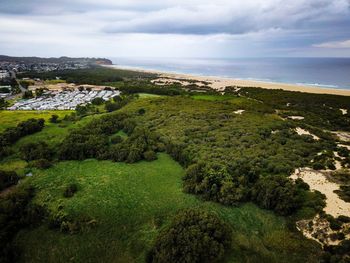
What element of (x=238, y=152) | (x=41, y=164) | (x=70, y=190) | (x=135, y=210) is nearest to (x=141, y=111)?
(x=41, y=164)

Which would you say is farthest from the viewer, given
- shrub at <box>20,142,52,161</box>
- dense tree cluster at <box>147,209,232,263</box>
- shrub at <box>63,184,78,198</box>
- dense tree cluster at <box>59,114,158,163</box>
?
shrub at <box>20,142,52,161</box>

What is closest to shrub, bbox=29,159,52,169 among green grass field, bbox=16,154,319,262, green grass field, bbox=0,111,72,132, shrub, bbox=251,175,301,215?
green grass field, bbox=16,154,319,262

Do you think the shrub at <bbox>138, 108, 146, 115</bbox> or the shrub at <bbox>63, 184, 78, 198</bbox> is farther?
the shrub at <bbox>138, 108, 146, 115</bbox>

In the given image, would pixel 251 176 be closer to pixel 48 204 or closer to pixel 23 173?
pixel 48 204

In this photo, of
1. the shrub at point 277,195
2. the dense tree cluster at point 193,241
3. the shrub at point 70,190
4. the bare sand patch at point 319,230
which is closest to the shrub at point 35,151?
the shrub at point 70,190

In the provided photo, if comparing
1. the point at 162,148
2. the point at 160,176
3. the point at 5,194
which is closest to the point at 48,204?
the point at 5,194

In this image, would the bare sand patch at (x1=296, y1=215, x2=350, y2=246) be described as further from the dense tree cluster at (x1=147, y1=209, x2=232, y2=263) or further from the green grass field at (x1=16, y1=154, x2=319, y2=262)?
the dense tree cluster at (x1=147, y1=209, x2=232, y2=263)

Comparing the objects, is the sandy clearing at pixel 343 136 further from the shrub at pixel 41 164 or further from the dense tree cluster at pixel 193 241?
the shrub at pixel 41 164

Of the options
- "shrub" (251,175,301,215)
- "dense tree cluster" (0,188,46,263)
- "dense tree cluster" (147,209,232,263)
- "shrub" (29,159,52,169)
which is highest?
"shrub" (251,175,301,215)
